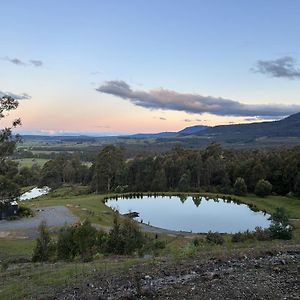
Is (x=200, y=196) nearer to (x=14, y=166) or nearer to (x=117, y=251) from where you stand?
(x=14, y=166)

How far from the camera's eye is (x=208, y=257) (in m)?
13.8

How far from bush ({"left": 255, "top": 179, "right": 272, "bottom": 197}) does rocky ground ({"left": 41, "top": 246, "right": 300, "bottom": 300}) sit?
2613 inches

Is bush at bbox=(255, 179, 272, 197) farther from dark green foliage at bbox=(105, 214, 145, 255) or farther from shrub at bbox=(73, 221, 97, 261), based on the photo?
shrub at bbox=(73, 221, 97, 261)

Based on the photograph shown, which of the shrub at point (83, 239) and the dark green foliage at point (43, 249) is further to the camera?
the shrub at point (83, 239)

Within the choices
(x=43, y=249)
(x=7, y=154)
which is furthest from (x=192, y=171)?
(x=43, y=249)

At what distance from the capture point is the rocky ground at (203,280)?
9289 millimetres

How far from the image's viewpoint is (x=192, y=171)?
9550cm

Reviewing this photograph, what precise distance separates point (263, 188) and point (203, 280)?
70686 millimetres

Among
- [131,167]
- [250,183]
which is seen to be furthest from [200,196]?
[131,167]

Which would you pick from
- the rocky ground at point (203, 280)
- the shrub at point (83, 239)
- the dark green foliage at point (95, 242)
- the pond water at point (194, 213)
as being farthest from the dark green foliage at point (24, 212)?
the rocky ground at point (203, 280)

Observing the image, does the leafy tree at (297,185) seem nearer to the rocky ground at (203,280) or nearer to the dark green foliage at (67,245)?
the dark green foliage at (67,245)

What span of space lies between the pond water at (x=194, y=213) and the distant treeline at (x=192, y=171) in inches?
289

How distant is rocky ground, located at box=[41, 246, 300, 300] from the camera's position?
929 centimetres

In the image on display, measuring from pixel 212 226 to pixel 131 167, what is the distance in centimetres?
4484
